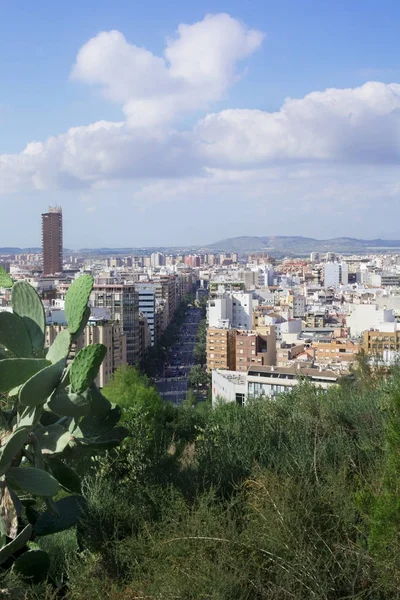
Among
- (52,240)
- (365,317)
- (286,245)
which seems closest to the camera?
(365,317)

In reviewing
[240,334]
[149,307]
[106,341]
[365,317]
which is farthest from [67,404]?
[149,307]

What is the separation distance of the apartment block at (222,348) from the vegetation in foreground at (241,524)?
68.2ft

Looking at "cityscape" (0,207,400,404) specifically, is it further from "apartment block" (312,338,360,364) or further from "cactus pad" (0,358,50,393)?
"cactus pad" (0,358,50,393)

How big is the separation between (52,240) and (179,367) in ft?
151

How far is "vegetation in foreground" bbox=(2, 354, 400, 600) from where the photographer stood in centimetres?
243

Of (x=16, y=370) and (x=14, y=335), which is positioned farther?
(x=14, y=335)

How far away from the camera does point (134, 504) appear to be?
299cm

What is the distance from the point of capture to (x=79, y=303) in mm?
2803

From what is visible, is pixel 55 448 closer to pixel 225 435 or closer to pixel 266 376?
pixel 225 435

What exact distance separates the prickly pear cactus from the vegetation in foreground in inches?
6.5

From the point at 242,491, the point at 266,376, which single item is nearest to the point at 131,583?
the point at 242,491

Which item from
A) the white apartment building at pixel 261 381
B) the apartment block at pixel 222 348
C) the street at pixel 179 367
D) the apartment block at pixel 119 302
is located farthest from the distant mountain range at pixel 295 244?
the white apartment building at pixel 261 381

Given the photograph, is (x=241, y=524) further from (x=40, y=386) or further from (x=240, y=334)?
(x=240, y=334)

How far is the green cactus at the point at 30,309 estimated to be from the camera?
301 centimetres
